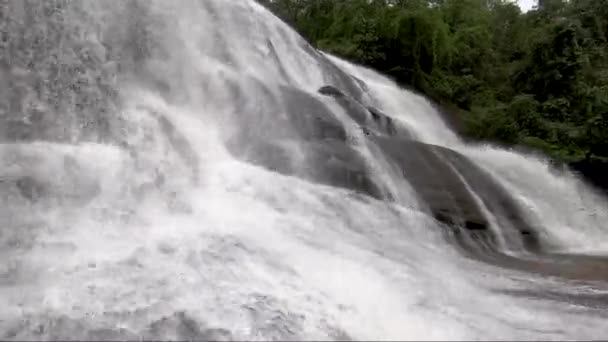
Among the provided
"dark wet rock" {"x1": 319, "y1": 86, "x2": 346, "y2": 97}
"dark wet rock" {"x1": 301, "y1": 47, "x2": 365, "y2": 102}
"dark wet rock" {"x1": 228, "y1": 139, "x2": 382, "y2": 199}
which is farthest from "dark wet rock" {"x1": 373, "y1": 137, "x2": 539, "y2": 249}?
"dark wet rock" {"x1": 301, "y1": 47, "x2": 365, "y2": 102}

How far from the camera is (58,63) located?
9.17 meters

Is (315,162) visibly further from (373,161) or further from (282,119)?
(282,119)

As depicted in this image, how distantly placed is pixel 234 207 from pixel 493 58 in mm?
18057

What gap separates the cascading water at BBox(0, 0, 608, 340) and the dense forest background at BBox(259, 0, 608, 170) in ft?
8.83

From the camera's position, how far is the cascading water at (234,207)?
583cm

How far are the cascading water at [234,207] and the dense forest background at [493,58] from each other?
2690 millimetres

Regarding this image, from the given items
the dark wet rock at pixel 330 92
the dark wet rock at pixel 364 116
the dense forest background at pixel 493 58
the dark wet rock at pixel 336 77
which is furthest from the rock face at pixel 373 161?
the dense forest background at pixel 493 58

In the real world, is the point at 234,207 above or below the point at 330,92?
below

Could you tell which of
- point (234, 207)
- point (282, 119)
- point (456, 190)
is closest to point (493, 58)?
point (456, 190)

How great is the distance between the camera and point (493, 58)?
79.6 feet

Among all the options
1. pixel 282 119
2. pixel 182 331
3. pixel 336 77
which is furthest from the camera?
pixel 336 77

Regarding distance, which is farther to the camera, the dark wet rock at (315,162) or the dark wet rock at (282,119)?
the dark wet rock at (282,119)

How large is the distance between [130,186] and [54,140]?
1180 millimetres

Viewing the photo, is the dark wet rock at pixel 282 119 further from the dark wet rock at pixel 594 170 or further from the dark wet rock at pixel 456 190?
the dark wet rock at pixel 594 170
